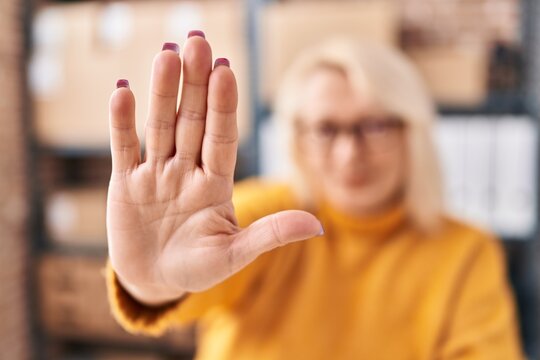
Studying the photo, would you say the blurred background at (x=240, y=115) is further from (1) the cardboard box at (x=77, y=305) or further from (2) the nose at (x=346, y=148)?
(2) the nose at (x=346, y=148)

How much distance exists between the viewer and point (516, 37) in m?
1.70

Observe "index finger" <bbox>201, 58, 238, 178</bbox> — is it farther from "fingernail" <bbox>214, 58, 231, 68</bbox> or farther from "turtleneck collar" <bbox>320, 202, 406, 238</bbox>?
"turtleneck collar" <bbox>320, 202, 406, 238</bbox>

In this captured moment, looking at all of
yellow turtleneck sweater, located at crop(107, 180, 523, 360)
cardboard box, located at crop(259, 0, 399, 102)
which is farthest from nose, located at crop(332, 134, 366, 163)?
cardboard box, located at crop(259, 0, 399, 102)

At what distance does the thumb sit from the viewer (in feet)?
0.98

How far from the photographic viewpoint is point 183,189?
1.08 ft

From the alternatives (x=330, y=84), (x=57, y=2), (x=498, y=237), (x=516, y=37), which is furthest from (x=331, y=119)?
(x=57, y=2)

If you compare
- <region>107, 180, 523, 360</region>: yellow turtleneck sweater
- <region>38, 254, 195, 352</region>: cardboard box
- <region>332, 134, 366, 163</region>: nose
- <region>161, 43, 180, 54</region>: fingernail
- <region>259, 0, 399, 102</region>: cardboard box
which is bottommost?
<region>38, 254, 195, 352</region>: cardboard box

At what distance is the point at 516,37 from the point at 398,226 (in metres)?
1.17

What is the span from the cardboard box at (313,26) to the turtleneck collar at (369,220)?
788mm

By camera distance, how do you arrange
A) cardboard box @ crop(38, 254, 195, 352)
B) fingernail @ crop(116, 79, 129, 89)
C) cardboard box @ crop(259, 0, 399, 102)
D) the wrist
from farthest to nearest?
cardboard box @ crop(38, 254, 195, 352) < cardboard box @ crop(259, 0, 399, 102) < the wrist < fingernail @ crop(116, 79, 129, 89)

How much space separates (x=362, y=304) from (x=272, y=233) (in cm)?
56

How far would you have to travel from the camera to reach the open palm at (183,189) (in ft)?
0.91

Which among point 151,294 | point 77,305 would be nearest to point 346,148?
point 151,294

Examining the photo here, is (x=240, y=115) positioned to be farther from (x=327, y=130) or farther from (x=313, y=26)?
(x=327, y=130)
